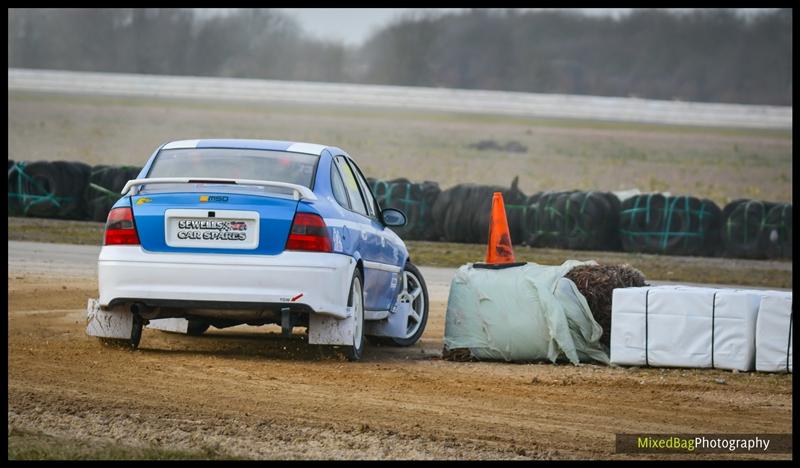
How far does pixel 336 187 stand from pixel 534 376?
6.51 ft

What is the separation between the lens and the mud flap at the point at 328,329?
906 cm

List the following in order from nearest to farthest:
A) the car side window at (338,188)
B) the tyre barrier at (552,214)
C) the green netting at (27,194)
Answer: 1. the car side window at (338,188)
2. the tyre barrier at (552,214)
3. the green netting at (27,194)

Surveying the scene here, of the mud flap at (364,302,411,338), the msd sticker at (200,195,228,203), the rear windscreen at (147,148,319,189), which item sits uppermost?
the rear windscreen at (147,148,319,189)

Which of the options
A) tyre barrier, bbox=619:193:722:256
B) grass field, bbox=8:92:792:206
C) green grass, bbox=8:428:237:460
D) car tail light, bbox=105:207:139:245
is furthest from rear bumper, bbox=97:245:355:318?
grass field, bbox=8:92:792:206

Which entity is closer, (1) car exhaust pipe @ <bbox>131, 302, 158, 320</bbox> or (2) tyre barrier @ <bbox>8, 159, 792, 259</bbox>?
(1) car exhaust pipe @ <bbox>131, 302, 158, 320</bbox>

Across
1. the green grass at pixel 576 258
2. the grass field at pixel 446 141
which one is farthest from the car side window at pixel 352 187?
the grass field at pixel 446 141

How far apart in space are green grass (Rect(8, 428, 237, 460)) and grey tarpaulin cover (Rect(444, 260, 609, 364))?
403cm

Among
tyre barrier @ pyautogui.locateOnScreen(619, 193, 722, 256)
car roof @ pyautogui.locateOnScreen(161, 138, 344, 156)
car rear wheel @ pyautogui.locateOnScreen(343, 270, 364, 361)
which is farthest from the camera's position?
tyre barrier @ pyautogui.locateOnScreen(619, 193, 722, 256)

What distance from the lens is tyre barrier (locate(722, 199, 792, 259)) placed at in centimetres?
2366

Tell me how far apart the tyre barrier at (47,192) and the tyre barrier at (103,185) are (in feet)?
0.48

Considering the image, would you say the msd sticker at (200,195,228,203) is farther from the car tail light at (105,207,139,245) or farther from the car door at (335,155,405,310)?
the car door at (335,155,405,310)

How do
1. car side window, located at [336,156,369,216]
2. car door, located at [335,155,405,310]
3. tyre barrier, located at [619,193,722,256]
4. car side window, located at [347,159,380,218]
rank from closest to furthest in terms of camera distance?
1. car door, located at [335,155,405,310]
2. car side window, located at [336,156,369,216]
3. car side window, located at [347,159,380,218]
4. tyre barrier, located at [619,193,722,256]

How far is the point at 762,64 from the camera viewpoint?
2982 inches

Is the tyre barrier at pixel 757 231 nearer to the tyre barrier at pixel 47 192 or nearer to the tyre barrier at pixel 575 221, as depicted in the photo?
the tyre barrier at pixel 575 221
